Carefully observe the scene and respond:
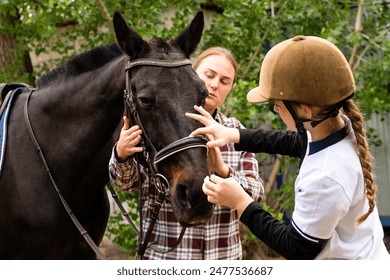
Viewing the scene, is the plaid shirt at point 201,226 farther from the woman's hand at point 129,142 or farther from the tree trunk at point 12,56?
the tree trunk at point 12,56

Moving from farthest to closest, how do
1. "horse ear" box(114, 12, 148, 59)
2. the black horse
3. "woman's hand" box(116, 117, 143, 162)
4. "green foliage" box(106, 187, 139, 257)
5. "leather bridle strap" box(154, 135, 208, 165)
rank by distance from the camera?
"green foliage" box(106, 187, 139, 257) → the black horse → "horse ear" box(114, 12, 148, 59) → "woman's hand" box(116, 117, 143, 162) → "leather bridle strap" box(154, 135, 208, 165)

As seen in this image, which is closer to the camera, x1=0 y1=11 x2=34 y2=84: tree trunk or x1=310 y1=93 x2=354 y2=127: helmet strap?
x1=310 y1=93 x2=354 y2=127: helmet strap

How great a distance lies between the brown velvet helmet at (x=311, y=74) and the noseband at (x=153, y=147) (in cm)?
55

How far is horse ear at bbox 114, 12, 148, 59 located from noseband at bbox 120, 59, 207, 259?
6cm

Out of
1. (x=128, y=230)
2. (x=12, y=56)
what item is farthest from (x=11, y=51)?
(x=128, y=230)

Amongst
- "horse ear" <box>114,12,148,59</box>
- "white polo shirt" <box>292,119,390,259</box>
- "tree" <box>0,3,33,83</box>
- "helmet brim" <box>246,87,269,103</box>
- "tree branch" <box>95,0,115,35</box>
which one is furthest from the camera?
"tree" <box>0,3,33,83</box>

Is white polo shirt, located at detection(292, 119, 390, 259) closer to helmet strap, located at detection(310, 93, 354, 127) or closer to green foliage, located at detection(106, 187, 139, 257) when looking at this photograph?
helmet strap, located at detection(310, 93, 354, 127)

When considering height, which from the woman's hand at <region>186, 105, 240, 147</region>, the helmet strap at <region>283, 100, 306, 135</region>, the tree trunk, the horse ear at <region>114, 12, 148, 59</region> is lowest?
the tree trunk

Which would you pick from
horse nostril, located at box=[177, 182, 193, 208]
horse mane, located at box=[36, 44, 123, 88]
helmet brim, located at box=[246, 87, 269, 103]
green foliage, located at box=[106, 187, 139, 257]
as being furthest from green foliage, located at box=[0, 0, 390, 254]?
helmet brim, located at box=[246, 87, 269, 103]

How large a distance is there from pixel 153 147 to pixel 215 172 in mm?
295

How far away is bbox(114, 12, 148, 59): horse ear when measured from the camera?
8.84 feet

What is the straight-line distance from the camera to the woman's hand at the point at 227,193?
198cm

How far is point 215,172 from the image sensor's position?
2.52 m
